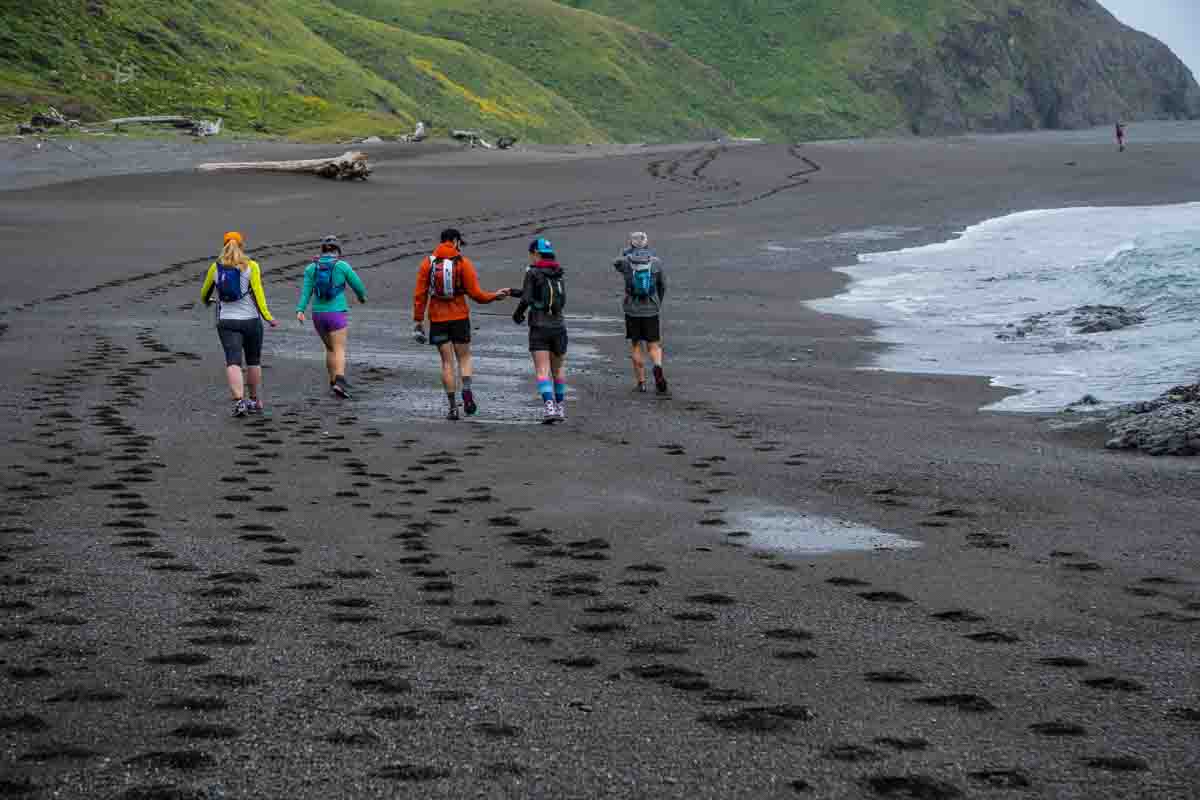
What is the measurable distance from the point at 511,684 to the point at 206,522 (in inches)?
133

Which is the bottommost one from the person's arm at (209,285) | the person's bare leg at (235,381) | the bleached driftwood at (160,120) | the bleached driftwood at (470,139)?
the person's bare leg at (235,381)

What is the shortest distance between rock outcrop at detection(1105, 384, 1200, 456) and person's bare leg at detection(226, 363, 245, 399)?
22.9ft

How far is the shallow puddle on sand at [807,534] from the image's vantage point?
27.2ft

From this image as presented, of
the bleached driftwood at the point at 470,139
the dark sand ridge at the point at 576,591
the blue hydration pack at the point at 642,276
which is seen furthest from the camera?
the bleached driftwood at the point at 470,139

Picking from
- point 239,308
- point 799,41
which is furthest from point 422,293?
point 799,41

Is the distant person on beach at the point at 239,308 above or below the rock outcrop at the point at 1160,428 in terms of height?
above

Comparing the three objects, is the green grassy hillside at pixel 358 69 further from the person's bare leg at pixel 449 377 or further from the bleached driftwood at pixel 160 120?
the person's bare leg at pixel 449 377

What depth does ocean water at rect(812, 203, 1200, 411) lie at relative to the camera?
15.9 meters

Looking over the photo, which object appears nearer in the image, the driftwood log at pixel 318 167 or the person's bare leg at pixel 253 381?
the person's bare leg at pixel 253 381

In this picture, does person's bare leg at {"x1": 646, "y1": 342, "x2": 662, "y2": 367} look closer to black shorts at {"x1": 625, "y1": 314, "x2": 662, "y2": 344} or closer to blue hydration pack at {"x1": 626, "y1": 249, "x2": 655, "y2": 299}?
black shorts at {"x1": 625, "y1": 314, "x2": 662, "y2": 344}

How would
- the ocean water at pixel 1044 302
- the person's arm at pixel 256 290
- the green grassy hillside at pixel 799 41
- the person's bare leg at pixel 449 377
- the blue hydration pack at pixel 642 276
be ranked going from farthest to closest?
the green grassy hillside at pixel 799 41
the ocean water at pixel 1044 302
the blue hydration pack at pixel 642 276
the person's arm at pixel 256 290
the person's bare leg at pixel 449 377

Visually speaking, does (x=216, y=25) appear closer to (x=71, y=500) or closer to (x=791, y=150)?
(x=791, y=150)

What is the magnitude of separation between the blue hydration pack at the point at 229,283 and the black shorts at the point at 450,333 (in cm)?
171

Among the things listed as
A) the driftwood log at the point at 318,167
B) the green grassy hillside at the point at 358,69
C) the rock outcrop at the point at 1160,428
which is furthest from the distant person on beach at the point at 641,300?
the green grassy hillside at the point at 358,69
